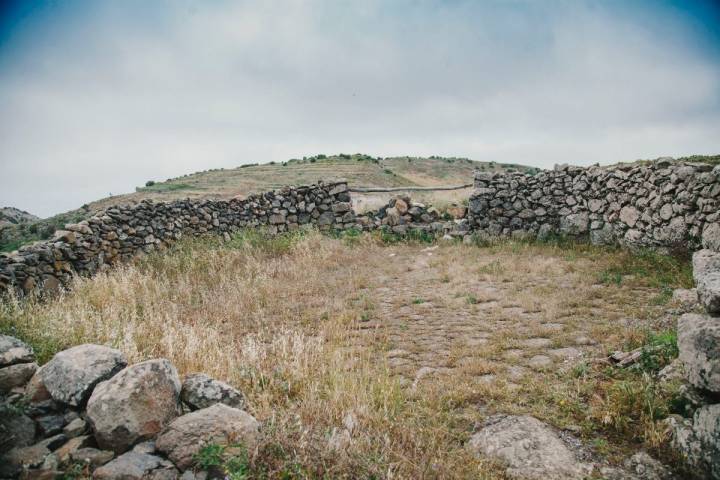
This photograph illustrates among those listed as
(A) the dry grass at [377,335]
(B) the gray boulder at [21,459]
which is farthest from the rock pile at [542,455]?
(B) the gray boulder at [21,459]

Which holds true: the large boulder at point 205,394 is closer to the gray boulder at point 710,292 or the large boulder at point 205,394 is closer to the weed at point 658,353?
the gray boulder at point 710,292

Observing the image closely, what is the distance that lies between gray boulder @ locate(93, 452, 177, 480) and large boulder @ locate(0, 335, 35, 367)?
1.76 meters

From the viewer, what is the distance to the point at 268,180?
3334cm

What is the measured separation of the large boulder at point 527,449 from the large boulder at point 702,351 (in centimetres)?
92

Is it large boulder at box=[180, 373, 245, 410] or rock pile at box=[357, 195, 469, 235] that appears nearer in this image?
large boulder at box=[180, 373, 245, 410]

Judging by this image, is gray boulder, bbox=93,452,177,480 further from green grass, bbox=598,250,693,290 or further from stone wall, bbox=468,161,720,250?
stone wall, bbox=468,161,720,250

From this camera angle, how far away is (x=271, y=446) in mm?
2465

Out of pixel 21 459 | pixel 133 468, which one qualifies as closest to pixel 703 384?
pixel 133 468

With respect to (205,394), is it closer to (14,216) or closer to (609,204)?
(609,204)

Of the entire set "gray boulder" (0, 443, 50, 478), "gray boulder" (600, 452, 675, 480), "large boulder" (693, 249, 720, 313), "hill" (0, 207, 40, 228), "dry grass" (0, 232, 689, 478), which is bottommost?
"gray boulder" (600, 452, 675, 480)

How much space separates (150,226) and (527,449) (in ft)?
36.0

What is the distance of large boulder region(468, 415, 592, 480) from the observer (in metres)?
2.66

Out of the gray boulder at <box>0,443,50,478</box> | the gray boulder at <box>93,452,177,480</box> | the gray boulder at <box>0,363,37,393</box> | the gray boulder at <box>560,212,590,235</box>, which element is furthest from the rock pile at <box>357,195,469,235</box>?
the gray boulder at <box>0,443,50,478</box>

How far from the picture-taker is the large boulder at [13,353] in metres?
3.28
